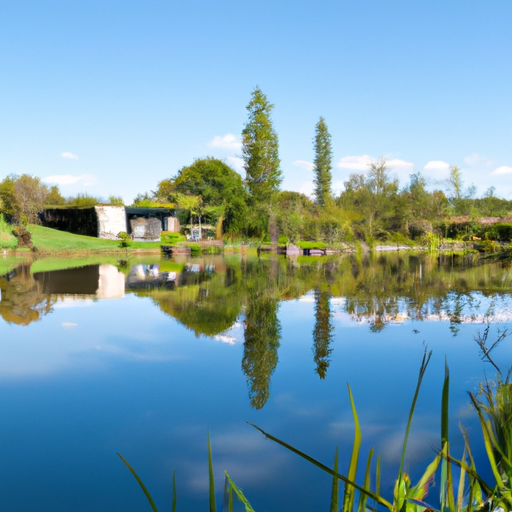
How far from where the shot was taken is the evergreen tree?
36594 mm

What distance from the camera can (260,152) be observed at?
36.4m

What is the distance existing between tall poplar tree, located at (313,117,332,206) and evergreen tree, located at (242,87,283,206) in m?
13.1

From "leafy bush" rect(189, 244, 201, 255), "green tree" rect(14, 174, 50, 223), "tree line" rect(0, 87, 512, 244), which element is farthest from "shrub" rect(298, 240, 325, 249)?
"green tree" rect(14, 174, 50, 223)

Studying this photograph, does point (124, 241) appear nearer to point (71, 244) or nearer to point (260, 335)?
point (71, 244)

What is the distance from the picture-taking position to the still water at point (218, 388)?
3078 mm

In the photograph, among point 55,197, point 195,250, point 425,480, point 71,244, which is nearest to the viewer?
point 425,480

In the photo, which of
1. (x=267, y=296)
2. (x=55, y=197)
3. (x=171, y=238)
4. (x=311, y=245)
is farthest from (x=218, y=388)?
(x=55, y=197)

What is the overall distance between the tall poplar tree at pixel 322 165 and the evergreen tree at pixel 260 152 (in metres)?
13.1

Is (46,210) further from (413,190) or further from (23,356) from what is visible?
(23,356)

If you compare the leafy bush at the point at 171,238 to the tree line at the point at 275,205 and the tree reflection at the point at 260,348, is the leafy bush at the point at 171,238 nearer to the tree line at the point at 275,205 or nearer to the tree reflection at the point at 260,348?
the tree line at the point at 275,205

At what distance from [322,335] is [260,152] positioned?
3065 centimetres

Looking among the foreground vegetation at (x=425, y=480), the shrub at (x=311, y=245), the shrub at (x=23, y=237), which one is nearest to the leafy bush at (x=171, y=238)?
the shrub at (x=23, y=237)

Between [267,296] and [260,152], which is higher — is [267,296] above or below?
below

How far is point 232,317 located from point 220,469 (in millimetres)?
5267
